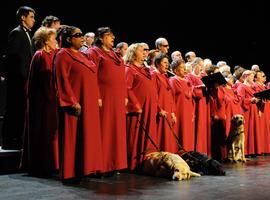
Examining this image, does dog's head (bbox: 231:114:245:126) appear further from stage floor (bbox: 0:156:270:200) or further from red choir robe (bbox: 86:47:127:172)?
red choir robe (bbox: 86:47:127:172)

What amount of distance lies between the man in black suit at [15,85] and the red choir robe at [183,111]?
240 centimetres

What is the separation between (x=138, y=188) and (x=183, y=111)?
258 cm

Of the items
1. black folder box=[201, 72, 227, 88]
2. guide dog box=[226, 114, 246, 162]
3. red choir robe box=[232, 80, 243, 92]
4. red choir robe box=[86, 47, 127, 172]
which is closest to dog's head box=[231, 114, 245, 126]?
guide dog box=[226, 114, 246, 162]

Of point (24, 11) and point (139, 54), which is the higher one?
point (24, 11)

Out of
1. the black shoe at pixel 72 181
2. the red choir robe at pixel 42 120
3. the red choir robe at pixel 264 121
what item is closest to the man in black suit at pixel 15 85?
the red choir robe at pixel 42 120

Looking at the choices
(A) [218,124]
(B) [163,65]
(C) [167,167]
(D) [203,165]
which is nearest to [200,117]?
(A) [218,124]

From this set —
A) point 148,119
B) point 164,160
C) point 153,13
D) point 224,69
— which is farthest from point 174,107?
point 153,13

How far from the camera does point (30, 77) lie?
5.60m

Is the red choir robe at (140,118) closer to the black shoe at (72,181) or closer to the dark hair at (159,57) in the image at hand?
the dark hair at (159,57)

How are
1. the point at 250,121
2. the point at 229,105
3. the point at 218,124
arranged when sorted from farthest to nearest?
the point at 250,121
the point at 229,105
the point at 218,124

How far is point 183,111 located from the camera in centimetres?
728

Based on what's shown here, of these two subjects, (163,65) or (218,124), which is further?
(218,124)

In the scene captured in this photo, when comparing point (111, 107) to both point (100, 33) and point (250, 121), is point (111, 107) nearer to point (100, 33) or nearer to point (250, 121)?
point (100, 33)

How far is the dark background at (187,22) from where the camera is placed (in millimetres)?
10008
